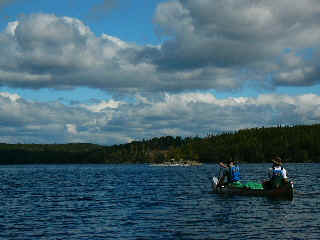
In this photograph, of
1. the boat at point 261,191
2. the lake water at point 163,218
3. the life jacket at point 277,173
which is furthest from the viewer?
the life jacket at point 277,173

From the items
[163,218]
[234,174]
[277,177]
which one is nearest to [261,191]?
[277,177]

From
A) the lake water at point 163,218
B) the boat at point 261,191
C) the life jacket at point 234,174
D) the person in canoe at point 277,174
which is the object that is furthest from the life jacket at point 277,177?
the life jacket at point 234,174

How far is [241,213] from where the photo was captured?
119 feet

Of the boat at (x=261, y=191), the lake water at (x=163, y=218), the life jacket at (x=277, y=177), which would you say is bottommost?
the lake water at (x=163, y=218)

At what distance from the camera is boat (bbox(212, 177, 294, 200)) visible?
4480cm

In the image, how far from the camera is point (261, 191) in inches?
1873

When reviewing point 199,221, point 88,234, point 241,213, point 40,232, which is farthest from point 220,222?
point 40,232

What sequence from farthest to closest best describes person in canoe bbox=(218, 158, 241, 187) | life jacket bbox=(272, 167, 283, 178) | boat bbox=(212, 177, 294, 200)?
1. person in canoe bbox=(218, 158, 241, 187)
2. life jacket bbox=(272, 167, 283, 178)
3. boat bbox=(212, 177, 294, 200)

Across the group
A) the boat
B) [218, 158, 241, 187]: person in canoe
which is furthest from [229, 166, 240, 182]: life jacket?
the boat

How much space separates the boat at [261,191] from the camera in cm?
4480

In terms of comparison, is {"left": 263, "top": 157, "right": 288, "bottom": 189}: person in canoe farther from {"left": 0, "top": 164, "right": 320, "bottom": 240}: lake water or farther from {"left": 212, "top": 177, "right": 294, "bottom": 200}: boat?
{"left": 0, "top": 164, "right": 320, "bottom": 240}: lake water

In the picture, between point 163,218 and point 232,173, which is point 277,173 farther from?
point 163,218

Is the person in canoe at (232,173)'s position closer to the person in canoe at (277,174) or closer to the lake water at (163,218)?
the lake water at (163,218)

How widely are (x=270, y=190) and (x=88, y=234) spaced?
23.4m
